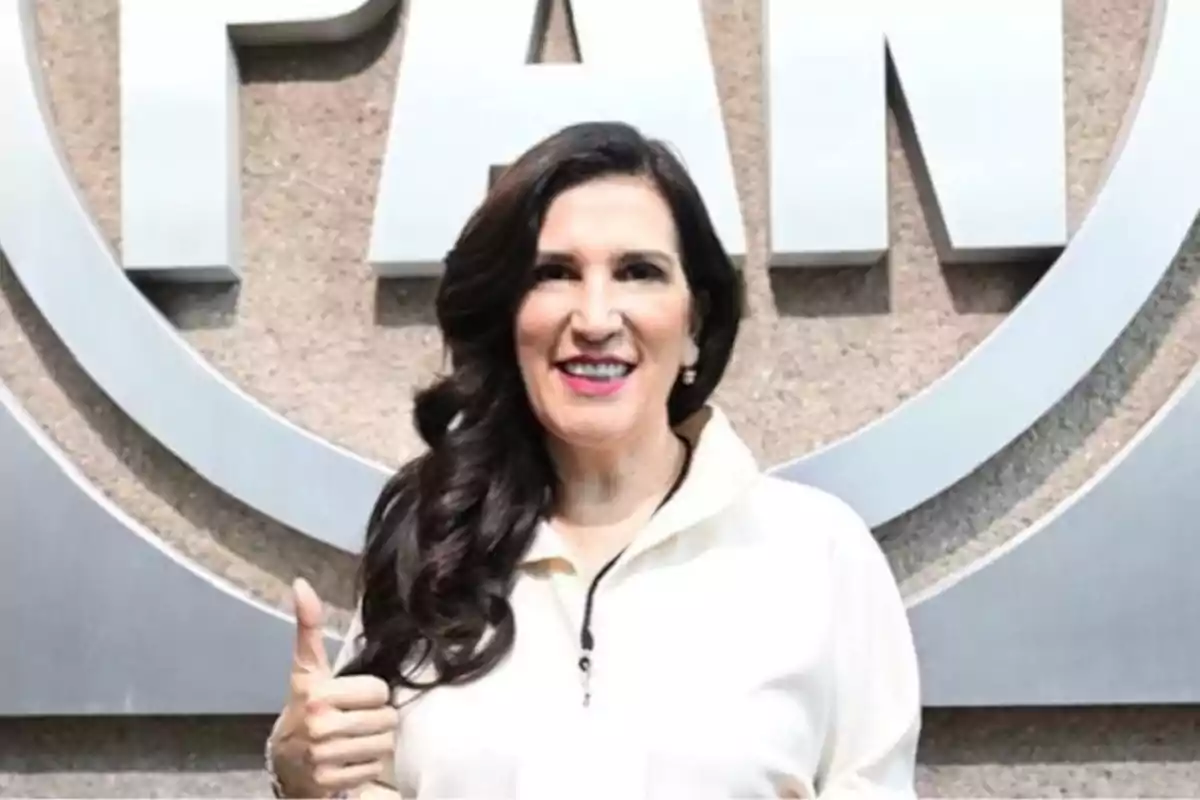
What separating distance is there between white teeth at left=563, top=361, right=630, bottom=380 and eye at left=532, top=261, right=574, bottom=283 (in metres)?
0.06

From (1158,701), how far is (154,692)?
861 millimetres

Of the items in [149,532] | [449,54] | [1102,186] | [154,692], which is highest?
[449,54]

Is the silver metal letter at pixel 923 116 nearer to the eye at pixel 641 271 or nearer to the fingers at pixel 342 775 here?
the eye at pixel 641 271

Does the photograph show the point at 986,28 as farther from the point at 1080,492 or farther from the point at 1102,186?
the point at 1080,492

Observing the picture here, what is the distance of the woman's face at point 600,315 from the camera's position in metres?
0.75

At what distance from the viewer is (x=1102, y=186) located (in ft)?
3.44

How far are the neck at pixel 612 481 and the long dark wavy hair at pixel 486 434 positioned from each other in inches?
0.7

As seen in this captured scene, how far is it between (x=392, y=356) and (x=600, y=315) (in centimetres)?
40

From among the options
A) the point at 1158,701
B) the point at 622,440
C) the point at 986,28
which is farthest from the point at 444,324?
the point at 1158,701

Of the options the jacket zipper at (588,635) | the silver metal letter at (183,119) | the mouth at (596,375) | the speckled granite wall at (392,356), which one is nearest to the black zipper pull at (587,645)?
the jacket zipper at (588,635)

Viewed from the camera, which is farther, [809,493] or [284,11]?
[284,11]

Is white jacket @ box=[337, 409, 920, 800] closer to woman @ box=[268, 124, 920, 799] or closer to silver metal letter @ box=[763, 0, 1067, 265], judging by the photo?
woman @ box=[268, 124, 920, 799]

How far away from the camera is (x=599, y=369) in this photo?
758 mm

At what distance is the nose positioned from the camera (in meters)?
0.74
